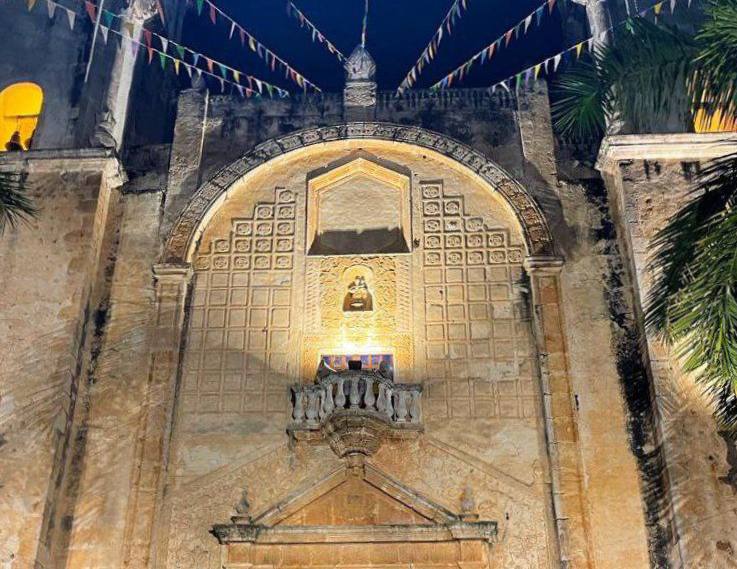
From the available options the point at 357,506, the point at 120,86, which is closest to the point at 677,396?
the point at 357,506

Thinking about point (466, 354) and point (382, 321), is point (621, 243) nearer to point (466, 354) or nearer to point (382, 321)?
point (466, 354)

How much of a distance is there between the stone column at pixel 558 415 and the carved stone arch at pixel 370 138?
19.0 inches

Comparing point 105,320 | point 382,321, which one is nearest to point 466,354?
point 382,321

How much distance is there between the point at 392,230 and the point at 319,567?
16.5ft

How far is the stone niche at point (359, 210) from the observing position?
1330 cm

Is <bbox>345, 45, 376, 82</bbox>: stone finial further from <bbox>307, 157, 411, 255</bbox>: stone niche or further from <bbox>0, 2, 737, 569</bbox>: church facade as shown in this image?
<bbox>307, 157, 411, 255</bbox>: stone niche

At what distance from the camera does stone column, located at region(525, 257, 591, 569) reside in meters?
10.7

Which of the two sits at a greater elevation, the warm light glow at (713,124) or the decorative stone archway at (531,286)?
the warm light glow at (713,124)

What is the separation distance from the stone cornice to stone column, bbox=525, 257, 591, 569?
72.9 inches

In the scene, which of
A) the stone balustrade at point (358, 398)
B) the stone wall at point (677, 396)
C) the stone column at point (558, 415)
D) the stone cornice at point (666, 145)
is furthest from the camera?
the stone cornice at point (666, 145)

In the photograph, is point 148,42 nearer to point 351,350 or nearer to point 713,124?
point 351,350

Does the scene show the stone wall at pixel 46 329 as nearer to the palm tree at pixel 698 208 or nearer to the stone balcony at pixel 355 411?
the stone balcony at pixel 355 411

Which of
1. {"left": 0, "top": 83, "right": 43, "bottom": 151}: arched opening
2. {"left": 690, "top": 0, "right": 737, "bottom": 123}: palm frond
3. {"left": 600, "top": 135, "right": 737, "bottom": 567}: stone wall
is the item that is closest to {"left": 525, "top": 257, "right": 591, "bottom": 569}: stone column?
{"left": 600, "top": 135, "right": 737, "bottom": 567}: stone wall

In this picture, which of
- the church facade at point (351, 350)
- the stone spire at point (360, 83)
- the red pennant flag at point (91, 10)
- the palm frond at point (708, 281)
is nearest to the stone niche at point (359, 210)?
the church facade at point (351, 350)
